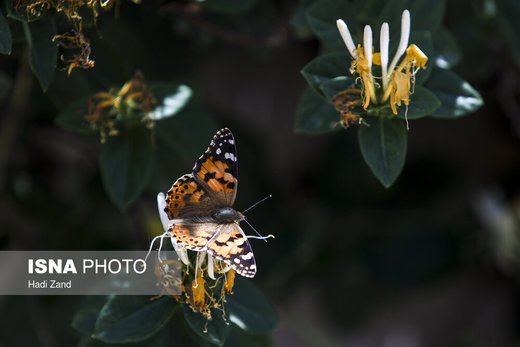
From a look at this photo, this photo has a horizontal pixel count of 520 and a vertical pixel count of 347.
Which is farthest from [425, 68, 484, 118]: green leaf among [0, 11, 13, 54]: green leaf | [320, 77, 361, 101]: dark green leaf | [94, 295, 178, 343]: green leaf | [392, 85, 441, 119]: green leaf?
[0, 11, 13, 54]: green leaf

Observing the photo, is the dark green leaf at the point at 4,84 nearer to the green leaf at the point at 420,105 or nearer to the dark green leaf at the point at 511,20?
the green leaf at the point at 420,105

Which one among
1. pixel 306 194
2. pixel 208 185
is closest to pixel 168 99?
pixel 208 185

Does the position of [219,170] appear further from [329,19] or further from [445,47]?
[445,47]

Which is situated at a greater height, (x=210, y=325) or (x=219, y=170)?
(x=219, y=170)

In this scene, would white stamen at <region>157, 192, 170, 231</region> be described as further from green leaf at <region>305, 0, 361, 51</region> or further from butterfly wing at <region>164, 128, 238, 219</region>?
green leaf at <region>305, 0, 361, 51</region>

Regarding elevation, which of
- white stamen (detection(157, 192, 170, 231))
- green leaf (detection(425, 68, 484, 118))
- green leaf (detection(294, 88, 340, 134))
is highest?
green leaf (detection(425, 68, 484, 118))

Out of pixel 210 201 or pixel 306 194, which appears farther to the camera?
pixel 306 194
